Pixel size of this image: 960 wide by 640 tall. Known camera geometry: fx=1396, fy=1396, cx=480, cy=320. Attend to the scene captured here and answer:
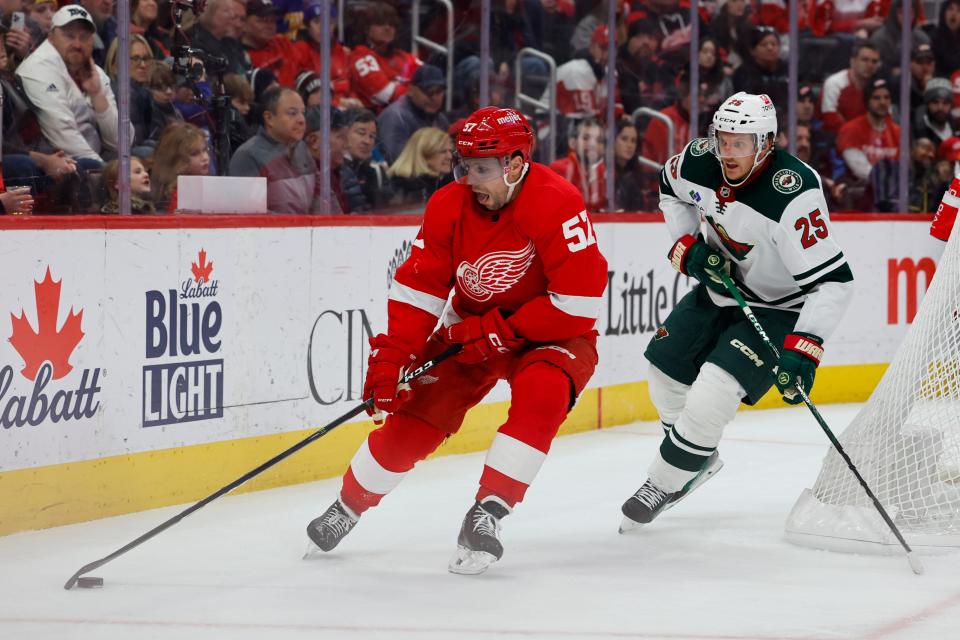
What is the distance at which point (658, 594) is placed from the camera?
3410mm

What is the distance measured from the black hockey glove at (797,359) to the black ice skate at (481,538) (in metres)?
0.86

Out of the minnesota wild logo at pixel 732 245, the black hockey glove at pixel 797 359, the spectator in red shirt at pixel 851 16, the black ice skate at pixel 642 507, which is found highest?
the spectator in red shirt at pixel 851 16

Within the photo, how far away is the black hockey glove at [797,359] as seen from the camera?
3777 mm

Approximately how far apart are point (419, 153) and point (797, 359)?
95.7 inches

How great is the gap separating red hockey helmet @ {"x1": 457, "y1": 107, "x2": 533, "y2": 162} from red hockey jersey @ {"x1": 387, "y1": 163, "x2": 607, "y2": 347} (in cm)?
14

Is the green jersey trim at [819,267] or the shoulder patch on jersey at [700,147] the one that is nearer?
the green jersey trim at [819,267]

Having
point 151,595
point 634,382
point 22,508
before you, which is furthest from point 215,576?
point 634,382

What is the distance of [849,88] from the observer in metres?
7.72

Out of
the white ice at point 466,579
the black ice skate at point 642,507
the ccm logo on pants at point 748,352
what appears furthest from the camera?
the black ice skate at point 642,507

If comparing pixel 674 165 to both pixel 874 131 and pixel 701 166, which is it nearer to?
pixel 701 166

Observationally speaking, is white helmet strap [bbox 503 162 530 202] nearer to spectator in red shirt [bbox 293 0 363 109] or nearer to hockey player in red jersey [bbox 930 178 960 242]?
hockey player in red jersey [bbox 930 178 960 242]

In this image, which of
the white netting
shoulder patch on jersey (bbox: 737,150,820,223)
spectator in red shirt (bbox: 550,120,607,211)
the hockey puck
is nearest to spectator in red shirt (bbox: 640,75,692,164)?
spectator in red shirt (bbox: 550,120,607,211)

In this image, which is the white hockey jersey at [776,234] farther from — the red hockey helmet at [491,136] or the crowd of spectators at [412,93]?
the crowd of spectators at [412,93]

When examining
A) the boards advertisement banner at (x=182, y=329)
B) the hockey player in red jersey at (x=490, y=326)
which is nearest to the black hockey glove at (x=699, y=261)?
the hockey player in red jersey at (x=490, y=326)
